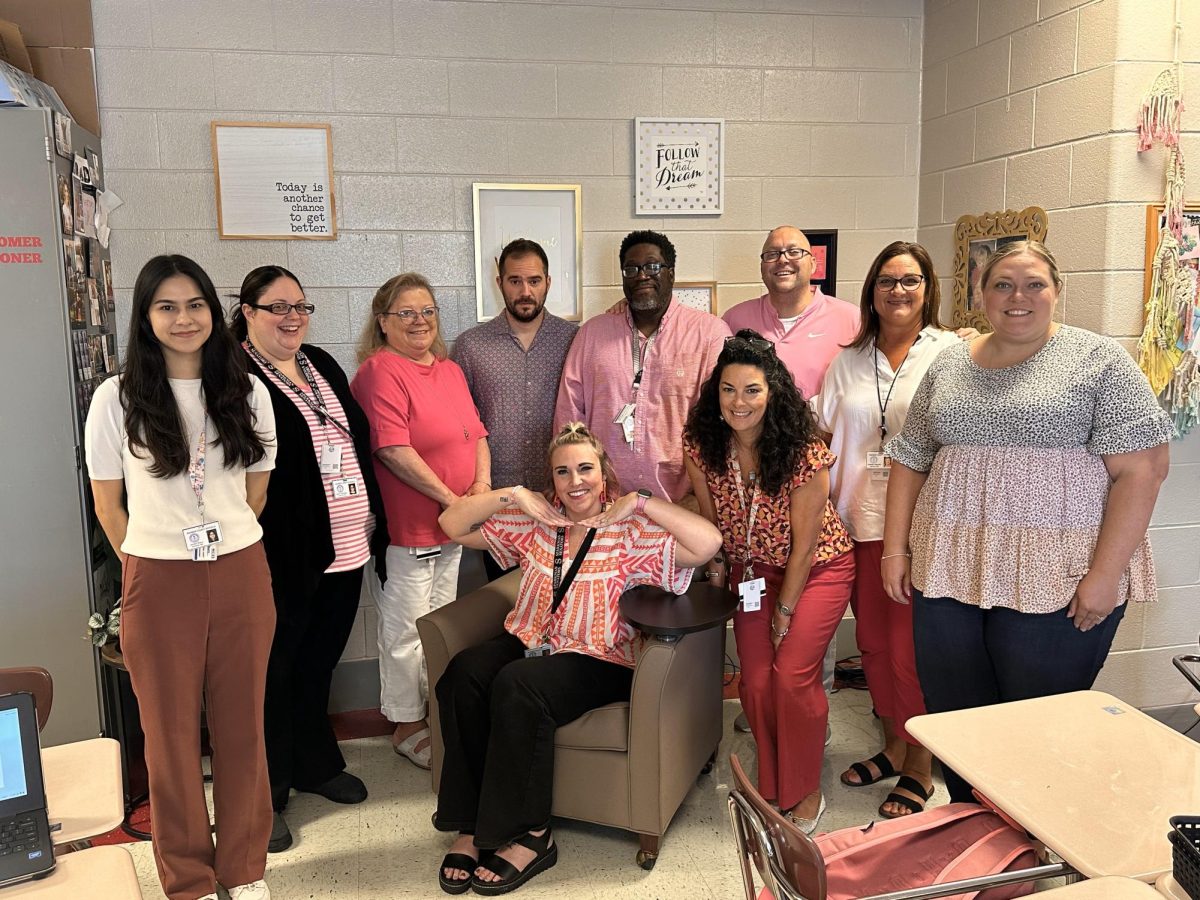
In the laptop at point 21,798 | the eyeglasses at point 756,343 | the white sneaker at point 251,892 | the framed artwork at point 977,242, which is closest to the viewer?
the laptop at point 21,798

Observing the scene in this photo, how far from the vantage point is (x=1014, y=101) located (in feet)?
10.7

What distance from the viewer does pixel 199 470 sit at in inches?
84.0

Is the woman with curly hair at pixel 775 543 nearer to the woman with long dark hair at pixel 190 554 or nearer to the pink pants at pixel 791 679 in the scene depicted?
the pink pants at pixel 791 679

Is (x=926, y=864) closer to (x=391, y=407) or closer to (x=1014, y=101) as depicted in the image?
(x=391, y=407)

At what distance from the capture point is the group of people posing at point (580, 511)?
2105 mm

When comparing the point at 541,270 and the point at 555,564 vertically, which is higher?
the point at 541,270

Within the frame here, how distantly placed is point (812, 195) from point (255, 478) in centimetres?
249

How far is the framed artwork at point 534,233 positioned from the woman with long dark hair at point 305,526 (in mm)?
853

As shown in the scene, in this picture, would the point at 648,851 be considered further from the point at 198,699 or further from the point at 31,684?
the point at 31,684

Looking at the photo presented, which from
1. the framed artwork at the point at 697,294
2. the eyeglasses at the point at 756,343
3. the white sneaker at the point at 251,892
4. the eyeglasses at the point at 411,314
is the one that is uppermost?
the framed artwork at the point at 697,294

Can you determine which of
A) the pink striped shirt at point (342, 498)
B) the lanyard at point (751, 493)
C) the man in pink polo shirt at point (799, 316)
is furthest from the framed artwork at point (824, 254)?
the pink striped shirt at point (342, 498)

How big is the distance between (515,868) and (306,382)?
149cm

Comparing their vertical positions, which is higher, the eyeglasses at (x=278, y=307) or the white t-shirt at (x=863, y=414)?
the eyeglasses at (x=278, y=307)

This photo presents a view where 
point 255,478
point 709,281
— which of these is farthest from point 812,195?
point 255,478
